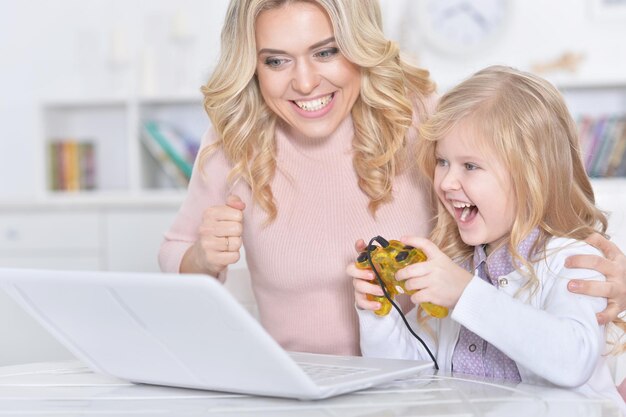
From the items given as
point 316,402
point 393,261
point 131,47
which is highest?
point 131,47

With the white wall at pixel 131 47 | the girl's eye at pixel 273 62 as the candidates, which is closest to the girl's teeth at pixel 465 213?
the girl's eye at pixel 273 62

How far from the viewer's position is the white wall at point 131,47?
360 cm

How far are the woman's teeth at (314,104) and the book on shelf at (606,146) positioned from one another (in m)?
1.91

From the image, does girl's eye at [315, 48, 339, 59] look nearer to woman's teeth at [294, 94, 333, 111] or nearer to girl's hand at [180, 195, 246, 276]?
woman's teeth at [294, 94, 333, 111]

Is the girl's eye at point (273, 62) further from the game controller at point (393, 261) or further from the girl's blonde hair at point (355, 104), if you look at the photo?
the game controller at point (393, 261)

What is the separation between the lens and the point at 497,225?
138cm

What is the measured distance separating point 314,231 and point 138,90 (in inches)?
90.7

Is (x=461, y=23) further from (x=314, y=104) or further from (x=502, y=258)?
(x=502, y=258)

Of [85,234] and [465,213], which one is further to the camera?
[85,234]

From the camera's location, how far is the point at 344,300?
1.72m

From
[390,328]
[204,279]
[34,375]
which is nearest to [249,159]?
[390,328]

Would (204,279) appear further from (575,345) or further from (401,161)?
(401,161)

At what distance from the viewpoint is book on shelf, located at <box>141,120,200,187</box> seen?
3.69 meters

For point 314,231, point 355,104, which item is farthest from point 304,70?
point 314,231
